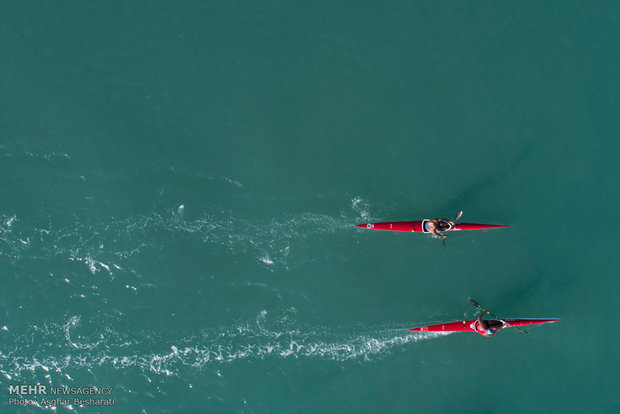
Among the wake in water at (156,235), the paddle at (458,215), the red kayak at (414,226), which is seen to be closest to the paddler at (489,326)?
the red kayak at (414,226)

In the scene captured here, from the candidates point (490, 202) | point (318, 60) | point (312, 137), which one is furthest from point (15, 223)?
point (490, 202)

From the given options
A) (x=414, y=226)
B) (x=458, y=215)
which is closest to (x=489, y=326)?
(x=458, y=215)

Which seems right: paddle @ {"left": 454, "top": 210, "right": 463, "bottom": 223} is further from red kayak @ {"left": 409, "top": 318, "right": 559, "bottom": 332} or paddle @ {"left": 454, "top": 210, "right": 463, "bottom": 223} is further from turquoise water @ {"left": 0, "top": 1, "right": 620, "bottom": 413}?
red kayak @ {"left": 409, "top": 318, "right": 559, "bottom": 332}

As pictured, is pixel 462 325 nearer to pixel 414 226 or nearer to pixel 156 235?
pixel 414 226

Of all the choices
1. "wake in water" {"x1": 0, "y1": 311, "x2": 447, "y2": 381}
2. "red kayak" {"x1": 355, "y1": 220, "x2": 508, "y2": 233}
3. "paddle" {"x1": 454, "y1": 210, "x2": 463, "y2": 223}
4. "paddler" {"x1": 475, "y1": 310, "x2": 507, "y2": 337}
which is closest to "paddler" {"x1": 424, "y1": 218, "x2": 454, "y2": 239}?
"red kayak" {"x1": 355, "y1": 220, "x2": 508, "y2": 233}

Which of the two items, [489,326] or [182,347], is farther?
[182,347]
